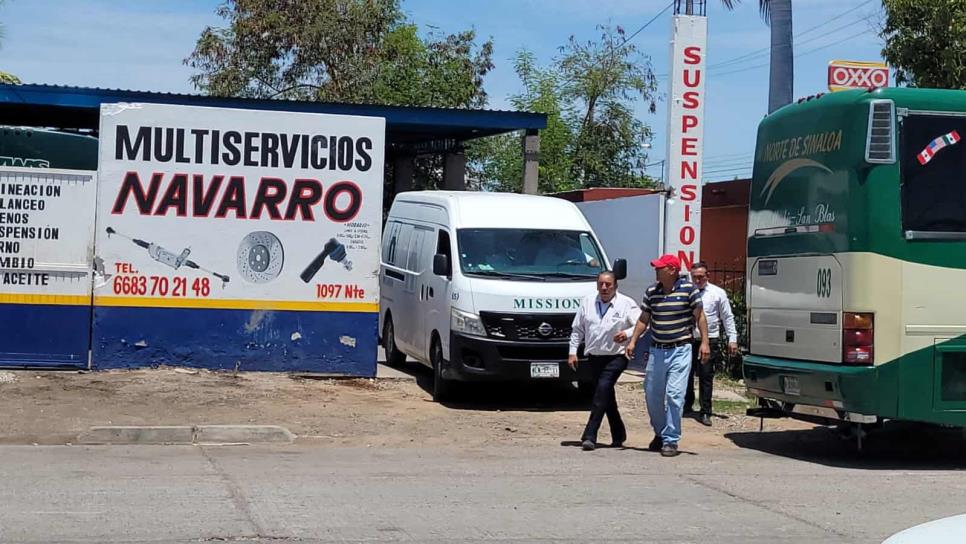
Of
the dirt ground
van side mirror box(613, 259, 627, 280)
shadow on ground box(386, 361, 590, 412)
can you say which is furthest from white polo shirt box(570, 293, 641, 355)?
van side mirror box(613, 259, 627, 280)

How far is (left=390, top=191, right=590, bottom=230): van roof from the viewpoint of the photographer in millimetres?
15281

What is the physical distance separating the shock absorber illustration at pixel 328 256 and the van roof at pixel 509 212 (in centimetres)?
143

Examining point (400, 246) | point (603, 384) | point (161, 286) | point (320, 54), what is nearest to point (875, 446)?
point (603, 384)

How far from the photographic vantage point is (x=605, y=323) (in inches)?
470

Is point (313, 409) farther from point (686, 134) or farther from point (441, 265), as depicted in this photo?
point (686, 134)

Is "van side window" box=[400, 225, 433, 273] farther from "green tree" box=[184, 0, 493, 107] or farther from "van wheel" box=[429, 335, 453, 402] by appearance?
"green tree" box=[184, 0, 493, 107]

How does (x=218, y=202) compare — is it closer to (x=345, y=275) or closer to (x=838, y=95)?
(x=345, y=275)

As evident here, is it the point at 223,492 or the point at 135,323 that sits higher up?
the point at 135,323

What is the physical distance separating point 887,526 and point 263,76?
28.2m

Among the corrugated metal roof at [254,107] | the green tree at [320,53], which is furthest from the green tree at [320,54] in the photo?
the corrugated metal roof at [254,107]

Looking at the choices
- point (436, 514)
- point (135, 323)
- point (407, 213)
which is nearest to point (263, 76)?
point (407, 213)

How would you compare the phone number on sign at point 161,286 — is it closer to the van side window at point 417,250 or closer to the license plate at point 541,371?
the van side window at point 417,250

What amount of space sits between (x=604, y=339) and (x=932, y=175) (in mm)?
3394

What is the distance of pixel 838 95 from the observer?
11.3 meters
